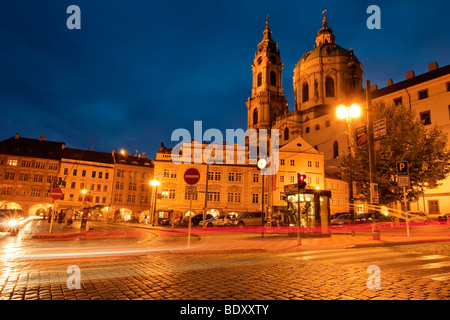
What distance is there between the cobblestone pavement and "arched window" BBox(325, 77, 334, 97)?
68640 millimetres

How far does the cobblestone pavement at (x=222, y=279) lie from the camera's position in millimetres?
4770

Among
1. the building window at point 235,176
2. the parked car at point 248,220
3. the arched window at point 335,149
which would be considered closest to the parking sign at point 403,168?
the parked car at point 248,220

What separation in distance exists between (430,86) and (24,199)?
2975 inches

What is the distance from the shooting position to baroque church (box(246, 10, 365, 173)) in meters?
63.5

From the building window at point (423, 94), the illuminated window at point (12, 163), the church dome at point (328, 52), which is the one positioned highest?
the church dome at point (328, 52)

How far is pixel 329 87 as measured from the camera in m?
72.0

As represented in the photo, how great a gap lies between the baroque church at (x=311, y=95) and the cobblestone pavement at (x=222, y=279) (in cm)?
5286

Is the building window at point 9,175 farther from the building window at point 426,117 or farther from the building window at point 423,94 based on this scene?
the building window at point 423,94

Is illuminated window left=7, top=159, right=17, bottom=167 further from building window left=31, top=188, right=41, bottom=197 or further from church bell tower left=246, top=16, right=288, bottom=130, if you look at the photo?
church bell tower left=246, top=16, right=288, bottom=130

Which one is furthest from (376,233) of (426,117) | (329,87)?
(329,87)

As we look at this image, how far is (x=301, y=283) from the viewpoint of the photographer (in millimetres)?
5590

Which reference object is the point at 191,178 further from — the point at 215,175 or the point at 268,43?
the point at 268,43

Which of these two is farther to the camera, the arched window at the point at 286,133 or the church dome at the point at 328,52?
the church dome at the point at 328,52

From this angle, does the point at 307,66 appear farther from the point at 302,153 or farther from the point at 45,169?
the point at 45,169
